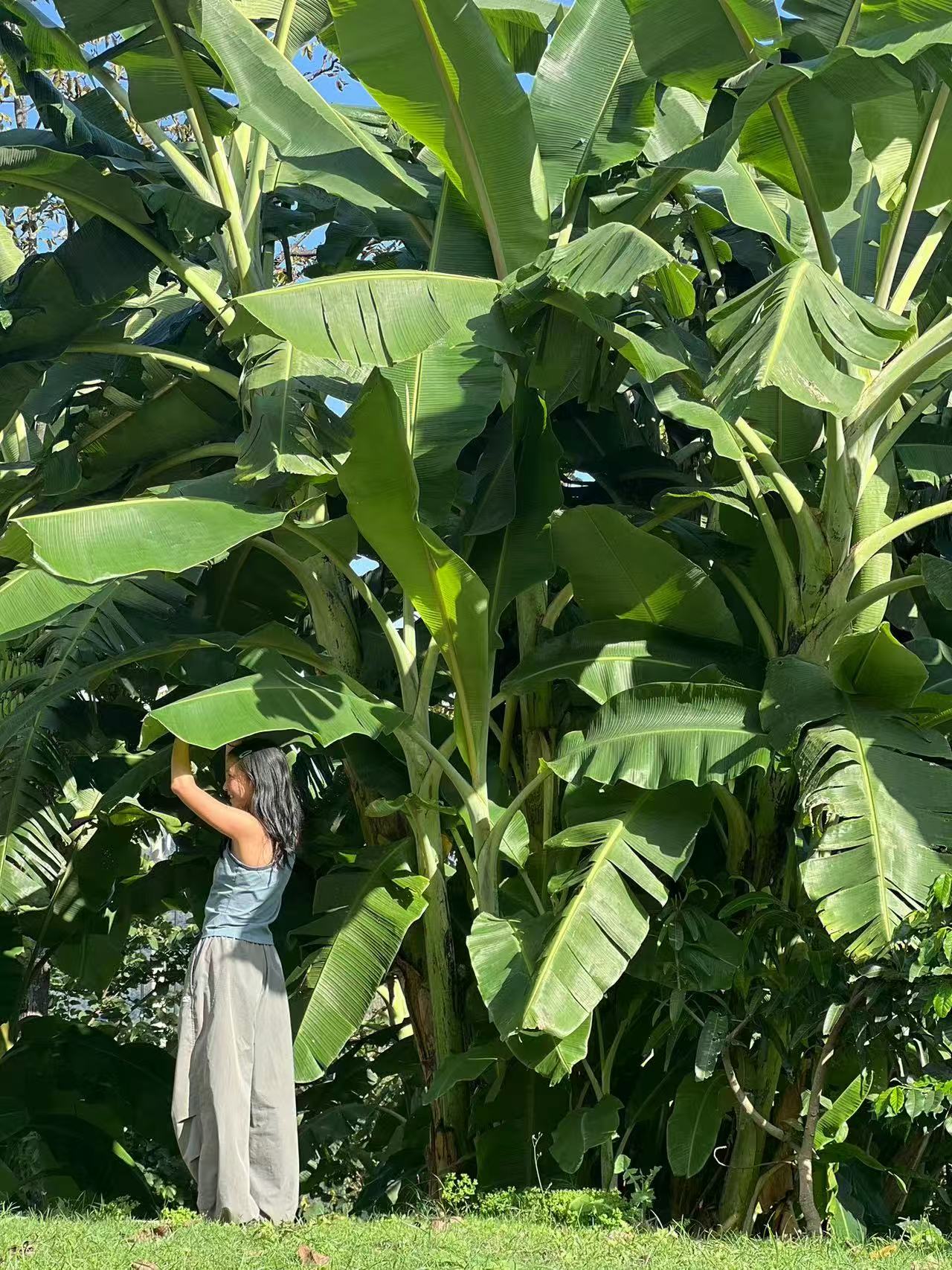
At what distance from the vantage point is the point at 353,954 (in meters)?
5.76

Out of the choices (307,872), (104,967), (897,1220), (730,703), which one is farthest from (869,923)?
(104,967)

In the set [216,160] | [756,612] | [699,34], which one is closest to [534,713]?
[756,612]

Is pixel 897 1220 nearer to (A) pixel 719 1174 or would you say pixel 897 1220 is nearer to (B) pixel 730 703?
(A) pixel 719 1174

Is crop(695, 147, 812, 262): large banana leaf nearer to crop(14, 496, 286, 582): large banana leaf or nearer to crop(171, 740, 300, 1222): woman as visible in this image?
crop(14, 496, 286, 582): large banana leaf

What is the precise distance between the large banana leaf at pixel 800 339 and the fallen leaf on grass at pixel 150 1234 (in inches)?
123

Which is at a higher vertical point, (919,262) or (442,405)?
(919,262)

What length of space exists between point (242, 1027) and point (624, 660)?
2117mm

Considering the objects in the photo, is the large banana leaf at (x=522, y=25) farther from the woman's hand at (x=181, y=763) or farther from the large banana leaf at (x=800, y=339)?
the woman's hand at (x=181, y=763)

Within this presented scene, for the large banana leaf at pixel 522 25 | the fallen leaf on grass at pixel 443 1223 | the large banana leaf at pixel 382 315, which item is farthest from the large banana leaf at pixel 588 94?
the fallen leaf on grass at pixel 443 1223

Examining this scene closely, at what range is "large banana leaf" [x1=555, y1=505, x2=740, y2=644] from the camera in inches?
226

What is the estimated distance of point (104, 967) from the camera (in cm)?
796

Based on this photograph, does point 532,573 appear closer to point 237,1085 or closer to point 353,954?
point 353,954

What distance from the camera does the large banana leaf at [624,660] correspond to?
5.76 m

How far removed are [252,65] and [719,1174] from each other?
5094mm
